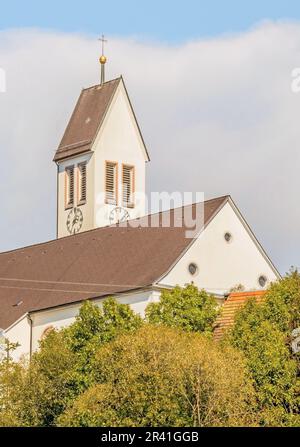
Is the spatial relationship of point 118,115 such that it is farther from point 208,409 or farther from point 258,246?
point 208,409

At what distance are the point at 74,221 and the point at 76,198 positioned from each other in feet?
3.95

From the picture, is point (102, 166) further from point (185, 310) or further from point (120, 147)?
point (185, 310)

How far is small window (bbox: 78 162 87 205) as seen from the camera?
80.9 meters

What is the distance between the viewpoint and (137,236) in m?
70.6

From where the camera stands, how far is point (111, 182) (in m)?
80.9

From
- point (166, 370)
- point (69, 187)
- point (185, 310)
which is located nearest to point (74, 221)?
point (69, 187)

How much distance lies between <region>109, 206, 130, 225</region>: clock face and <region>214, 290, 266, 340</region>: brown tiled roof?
618 inches

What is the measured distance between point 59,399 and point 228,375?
10.8m

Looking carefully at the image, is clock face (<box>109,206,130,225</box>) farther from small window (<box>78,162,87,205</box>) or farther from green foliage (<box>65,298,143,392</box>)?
green foliage (<box>65,298,143,392</box>)

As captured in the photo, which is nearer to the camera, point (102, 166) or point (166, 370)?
point (166, 370)

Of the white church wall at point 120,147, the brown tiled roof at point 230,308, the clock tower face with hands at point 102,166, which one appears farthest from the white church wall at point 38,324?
the white church wall at point 120,147

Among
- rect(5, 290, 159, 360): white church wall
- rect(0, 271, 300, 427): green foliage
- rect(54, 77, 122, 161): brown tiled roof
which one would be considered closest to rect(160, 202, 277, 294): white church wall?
rect(5, 290, 159, 360): white church wall

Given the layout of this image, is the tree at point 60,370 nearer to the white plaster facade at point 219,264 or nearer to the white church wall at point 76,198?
the white plaster facade at point 219,264
